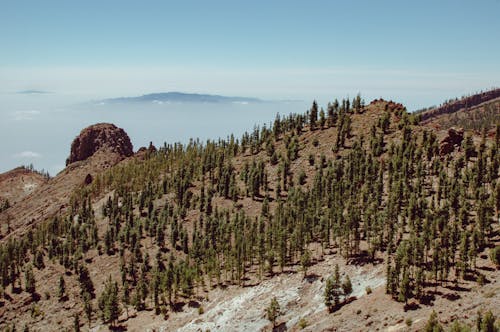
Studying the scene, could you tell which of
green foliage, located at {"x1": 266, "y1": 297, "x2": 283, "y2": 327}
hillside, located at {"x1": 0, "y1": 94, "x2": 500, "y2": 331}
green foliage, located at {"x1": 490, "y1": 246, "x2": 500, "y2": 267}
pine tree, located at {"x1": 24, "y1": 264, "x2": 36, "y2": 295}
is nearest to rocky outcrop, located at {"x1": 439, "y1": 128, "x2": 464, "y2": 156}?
hillside, located at {"x1": 0, "y1": 94, "x2": 500, "y2": 331}

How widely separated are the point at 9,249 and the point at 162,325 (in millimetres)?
126035

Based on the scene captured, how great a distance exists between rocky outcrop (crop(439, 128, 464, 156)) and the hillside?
391mm

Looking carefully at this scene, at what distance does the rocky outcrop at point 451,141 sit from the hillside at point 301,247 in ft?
1.28

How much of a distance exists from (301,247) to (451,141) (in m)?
75.3

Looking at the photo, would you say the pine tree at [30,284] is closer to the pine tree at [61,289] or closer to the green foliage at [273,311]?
the pine tree at [61,289]

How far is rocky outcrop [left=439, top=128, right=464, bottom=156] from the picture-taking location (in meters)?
141

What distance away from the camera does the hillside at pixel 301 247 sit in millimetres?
72812

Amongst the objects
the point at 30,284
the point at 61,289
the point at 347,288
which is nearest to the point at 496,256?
the point at 347,288

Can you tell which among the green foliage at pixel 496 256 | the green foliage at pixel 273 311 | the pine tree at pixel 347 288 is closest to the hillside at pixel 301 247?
the green foliage at pixel 496 256

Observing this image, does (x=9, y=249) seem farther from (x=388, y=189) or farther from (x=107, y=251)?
(x=388, y=189)

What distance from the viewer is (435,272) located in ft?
233

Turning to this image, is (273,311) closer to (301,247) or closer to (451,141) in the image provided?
(301,247)

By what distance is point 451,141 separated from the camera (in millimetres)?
142750

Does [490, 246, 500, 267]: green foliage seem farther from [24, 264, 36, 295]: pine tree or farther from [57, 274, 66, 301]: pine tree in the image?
[24, 264, 36, 295]: pine tree
